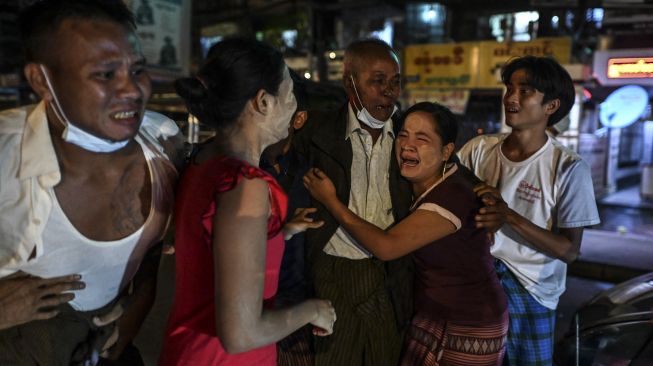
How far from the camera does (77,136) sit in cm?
153

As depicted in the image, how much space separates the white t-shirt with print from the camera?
8.01ft

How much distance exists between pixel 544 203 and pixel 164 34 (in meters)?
6.86

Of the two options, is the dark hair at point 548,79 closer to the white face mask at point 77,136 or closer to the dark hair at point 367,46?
the dark hair at point 367,46

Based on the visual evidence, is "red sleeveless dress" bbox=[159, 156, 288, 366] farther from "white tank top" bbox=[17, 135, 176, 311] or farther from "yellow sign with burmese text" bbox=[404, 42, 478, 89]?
"yellow sign with burmese text" bbox=[404, 42, 478, 89]

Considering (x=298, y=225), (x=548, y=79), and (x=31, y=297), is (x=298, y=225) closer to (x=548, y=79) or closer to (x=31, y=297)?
(x=31, y=297)

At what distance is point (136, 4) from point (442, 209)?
6.71 meters

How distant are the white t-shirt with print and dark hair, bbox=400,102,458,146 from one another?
1.72ft

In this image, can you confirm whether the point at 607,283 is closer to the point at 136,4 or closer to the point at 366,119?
the point at 366,119

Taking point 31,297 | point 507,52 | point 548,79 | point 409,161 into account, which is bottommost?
point 31,297

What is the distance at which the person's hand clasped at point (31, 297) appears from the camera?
1.45 metres

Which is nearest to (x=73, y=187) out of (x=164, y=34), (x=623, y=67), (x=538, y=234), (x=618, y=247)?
(x=538, y=234)

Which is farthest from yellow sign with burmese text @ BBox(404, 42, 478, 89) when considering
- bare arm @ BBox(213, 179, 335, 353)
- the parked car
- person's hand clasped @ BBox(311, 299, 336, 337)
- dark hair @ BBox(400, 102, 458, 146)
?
bare arm @ BBox(213, 179, 335, 353)

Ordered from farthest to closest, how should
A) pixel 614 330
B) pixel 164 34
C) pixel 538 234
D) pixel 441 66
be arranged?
pixel 441 66 → pixel 164 34 → pixel 614 330 → pixel 538 234

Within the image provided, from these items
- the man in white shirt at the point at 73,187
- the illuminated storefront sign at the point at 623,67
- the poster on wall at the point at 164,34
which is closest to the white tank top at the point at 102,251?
the man in white shirt at the point at 73,187
